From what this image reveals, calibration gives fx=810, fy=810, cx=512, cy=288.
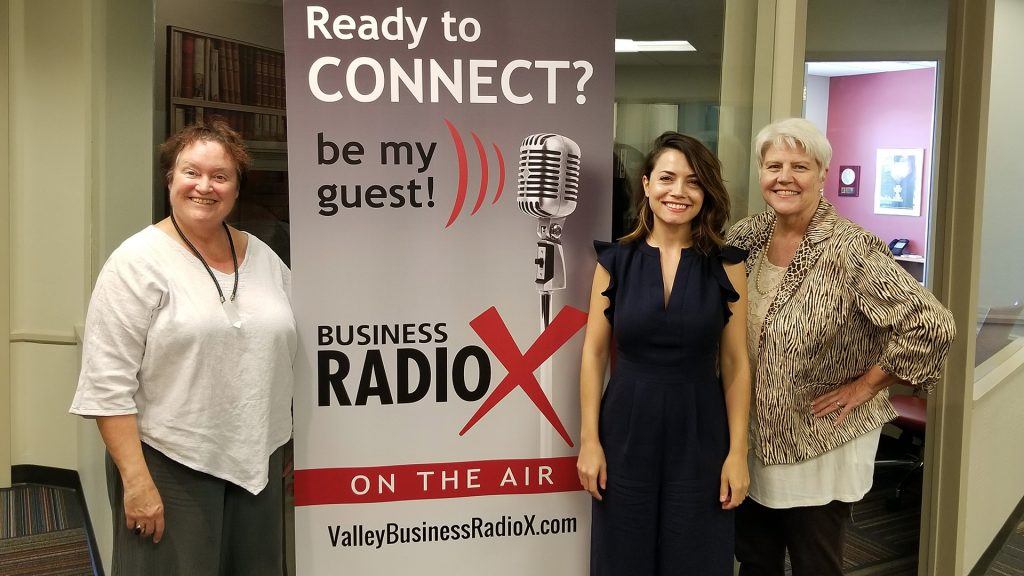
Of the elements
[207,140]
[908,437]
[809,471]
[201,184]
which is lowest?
[908,437]

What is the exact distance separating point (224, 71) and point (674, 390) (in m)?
1.42

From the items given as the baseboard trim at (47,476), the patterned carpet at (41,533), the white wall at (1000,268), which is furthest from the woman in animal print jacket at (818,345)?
the baseboard trim at (47,476)

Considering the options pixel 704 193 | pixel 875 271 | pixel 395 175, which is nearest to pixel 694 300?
pixel 704 193

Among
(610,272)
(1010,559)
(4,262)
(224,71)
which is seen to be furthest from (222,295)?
(1010,559)

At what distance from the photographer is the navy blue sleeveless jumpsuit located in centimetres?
193

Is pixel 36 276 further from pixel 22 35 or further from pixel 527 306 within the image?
pixel 527 306

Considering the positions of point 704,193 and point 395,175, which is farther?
point 395,175

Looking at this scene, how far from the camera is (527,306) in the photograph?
2.23 m

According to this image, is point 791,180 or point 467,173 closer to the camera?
point 791,180

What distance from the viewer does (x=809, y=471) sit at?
203 cm

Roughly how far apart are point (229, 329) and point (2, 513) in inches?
116

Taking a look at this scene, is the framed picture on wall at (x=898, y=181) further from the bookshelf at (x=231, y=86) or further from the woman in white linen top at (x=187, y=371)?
the woman in white linen top at (x=187, y=371)

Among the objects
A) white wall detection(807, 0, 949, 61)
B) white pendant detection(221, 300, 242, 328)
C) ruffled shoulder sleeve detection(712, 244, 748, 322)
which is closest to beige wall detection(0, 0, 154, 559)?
white pendant detection(221, 300, 242, 328)

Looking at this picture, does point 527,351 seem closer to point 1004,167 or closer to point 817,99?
point 1004,167
